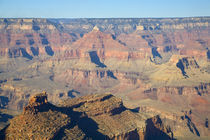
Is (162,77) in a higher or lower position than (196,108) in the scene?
higher

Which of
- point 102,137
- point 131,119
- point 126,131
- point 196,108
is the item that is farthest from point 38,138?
point 196,108

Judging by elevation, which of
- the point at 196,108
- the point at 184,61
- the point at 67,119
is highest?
the point at 184,61

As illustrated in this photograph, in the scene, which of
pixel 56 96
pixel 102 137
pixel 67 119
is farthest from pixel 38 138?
pixel 56 96

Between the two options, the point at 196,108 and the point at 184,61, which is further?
the point at 184,61

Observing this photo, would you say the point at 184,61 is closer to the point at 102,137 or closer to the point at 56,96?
the point at 56,96

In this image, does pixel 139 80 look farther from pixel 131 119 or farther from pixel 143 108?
pixel 131 119

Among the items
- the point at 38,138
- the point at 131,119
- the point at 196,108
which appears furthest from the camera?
the point at 196,108

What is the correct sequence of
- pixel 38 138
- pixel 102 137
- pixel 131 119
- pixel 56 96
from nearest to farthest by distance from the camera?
1. pixel 38 138
2. pixel 102 137
3. pixel 131 119
4. pixel 56 96
